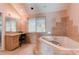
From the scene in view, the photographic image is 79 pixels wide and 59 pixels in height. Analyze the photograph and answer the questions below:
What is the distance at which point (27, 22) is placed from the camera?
2.41 m

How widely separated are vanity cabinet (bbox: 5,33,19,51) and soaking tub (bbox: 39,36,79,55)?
427 mm

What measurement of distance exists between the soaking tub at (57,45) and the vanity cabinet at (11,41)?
16.8 inches

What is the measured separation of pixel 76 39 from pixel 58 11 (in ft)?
1.89

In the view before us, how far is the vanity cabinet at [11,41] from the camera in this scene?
2316mm

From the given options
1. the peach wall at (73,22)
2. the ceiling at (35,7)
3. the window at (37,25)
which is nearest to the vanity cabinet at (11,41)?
the window at (37,25)

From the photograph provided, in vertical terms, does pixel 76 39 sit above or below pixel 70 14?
below

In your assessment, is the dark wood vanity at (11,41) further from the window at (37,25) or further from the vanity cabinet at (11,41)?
the window at (37,25)

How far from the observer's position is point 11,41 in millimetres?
2342

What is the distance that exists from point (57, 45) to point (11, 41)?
79 centimetres

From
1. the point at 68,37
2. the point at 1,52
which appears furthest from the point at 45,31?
the point at 1,52

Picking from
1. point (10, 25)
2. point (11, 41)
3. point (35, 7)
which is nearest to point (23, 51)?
point (11, 41)

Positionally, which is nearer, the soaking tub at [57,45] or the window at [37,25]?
the soaking tub at [57,45]

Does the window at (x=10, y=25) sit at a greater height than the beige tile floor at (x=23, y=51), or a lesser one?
greater
